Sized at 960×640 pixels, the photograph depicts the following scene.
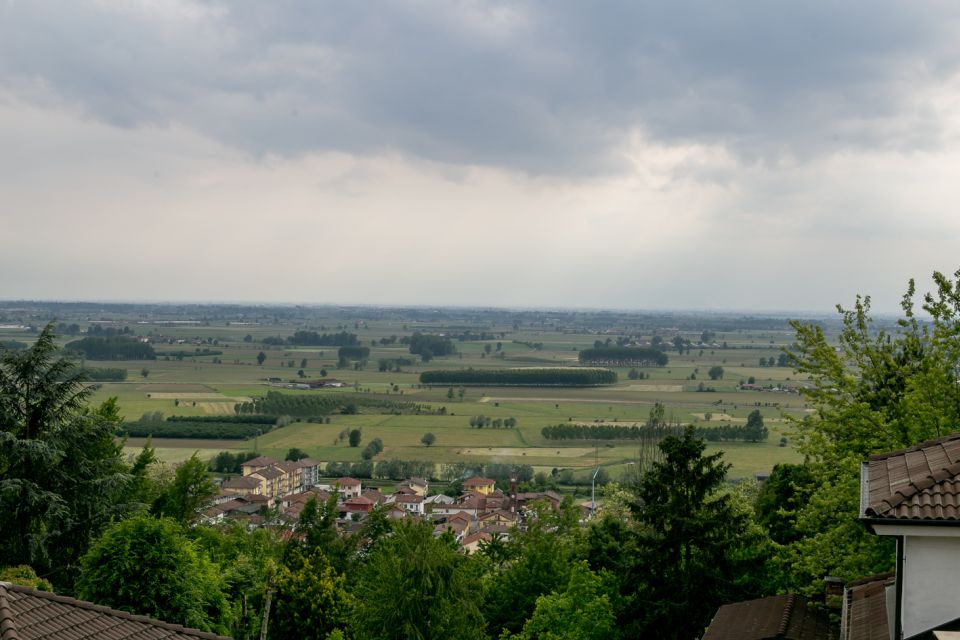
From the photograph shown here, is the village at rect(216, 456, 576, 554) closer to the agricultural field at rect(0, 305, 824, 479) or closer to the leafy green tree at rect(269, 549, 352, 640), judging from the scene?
the agricultural field at rect(0, 305, 824, 479)

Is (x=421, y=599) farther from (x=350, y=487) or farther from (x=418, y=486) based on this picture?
(x=350, y=487)

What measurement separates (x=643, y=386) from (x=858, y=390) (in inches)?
5184

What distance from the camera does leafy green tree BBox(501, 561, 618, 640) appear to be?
57.3 feet

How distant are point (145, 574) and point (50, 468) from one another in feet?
15.6

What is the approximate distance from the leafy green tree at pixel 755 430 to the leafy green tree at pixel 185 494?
74.5 m

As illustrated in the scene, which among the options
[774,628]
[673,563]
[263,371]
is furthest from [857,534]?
[263,371]

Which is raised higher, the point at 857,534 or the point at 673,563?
the point at 857,534

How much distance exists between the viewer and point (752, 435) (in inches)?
3536

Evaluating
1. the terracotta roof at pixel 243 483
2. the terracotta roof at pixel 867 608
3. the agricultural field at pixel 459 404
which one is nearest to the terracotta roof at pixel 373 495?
the terracotta roof at pixel 243 483

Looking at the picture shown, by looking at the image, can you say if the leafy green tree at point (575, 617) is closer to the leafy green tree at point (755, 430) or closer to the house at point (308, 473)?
the house at point (308, 473)

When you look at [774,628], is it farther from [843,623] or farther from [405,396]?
[405,396]

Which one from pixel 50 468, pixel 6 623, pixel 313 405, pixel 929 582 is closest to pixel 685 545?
pixel 929 582

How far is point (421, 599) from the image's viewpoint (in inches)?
712

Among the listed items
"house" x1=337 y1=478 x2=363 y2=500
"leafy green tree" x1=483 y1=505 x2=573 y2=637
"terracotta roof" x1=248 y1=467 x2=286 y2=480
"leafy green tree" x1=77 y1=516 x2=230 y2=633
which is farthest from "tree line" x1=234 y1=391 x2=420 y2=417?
"leafy green tree" x1=77 y1=516 x2=230 y2=633
